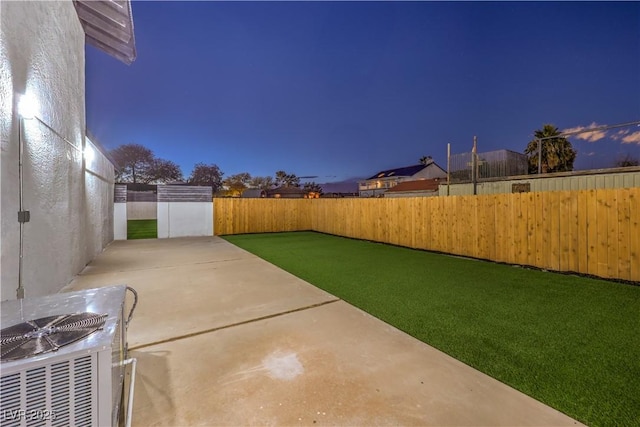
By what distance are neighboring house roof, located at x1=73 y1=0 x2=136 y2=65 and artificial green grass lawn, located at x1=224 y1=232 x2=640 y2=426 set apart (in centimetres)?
578

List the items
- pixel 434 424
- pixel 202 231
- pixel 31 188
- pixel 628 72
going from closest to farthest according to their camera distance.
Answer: pixel 434 424
pixel 31 188
pixel 202 231
pixel 628 72

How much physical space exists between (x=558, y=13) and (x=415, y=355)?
21.6m

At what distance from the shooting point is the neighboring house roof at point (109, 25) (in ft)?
15.6

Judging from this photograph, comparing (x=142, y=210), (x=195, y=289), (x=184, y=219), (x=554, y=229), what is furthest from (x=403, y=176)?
(x=195, y=289)

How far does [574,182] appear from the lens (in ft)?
22.5

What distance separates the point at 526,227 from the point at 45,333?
678 centimetres

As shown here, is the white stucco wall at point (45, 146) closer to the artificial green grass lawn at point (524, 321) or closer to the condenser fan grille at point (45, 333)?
the condenser fan grille at point (45, 333)

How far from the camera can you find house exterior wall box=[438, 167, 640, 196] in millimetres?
6051

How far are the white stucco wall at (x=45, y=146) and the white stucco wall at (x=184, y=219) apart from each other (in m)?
5.26

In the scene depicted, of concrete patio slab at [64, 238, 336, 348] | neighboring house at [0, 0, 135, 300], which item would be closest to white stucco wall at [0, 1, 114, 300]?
neighboring house at [0, 0, 135, 300]

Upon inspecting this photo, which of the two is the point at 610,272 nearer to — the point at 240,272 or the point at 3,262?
the point at 240,272

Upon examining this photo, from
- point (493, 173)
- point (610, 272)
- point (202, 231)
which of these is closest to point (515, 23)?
point (493, 173)

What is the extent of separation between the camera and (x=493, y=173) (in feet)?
28.8

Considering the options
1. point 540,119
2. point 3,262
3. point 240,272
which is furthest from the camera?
point 540,119
